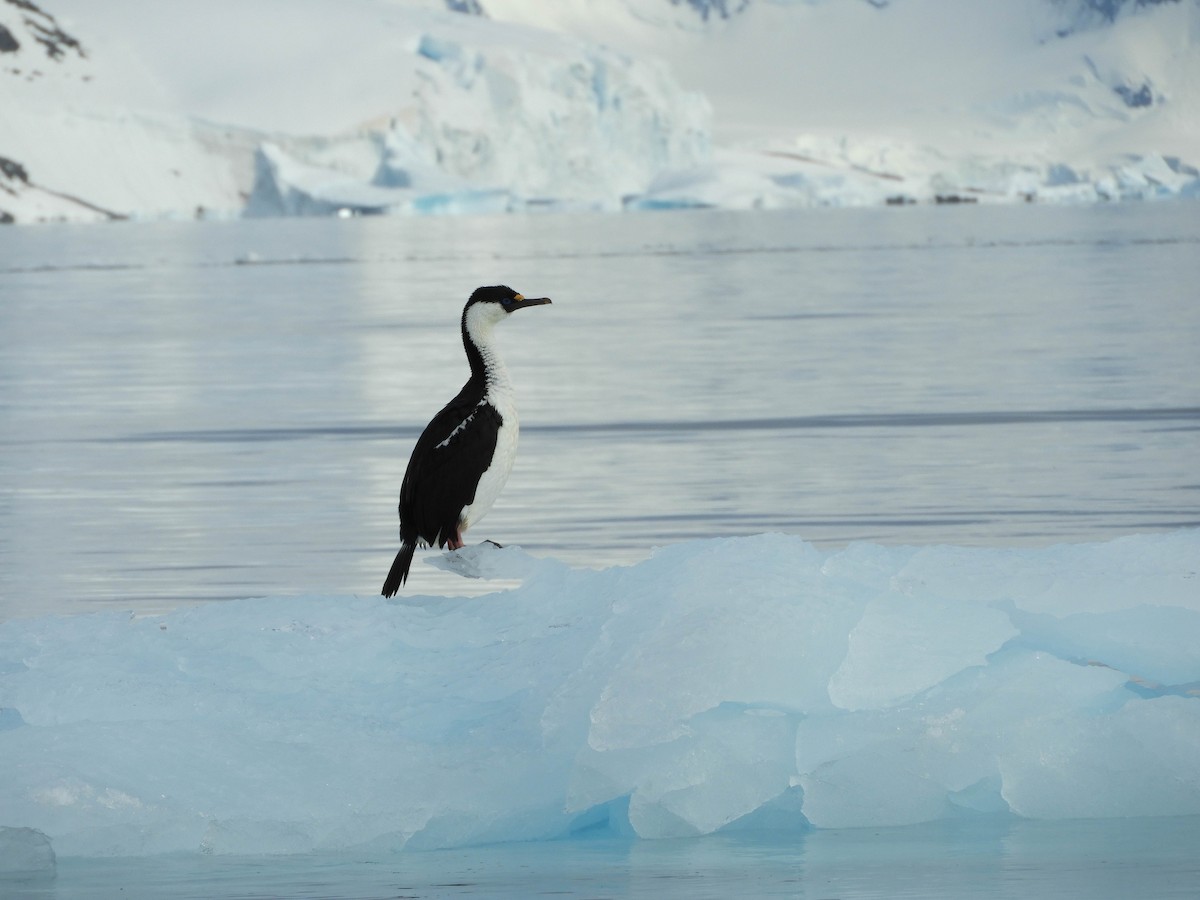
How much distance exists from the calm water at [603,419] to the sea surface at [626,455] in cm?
5

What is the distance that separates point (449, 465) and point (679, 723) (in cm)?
179

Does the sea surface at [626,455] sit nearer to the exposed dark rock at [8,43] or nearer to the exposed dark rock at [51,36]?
the exposed dark rock at [51,36]

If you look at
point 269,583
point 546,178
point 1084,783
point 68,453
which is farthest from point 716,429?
point 546,178

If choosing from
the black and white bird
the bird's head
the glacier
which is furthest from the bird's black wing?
the glacier

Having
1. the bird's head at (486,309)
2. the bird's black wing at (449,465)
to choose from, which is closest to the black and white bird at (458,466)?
the bird's black wing at (449,465)

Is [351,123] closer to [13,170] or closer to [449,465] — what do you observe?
[13,170]

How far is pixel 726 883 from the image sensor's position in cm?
434

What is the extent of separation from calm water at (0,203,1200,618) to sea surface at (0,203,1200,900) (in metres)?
0.05

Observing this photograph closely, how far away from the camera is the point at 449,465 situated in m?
6.28

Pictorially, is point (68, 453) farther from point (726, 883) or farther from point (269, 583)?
point (726, 883)

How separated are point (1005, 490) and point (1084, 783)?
581 cm

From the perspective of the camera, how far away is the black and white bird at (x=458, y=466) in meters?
6.28

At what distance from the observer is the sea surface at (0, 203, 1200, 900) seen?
4.52 metres

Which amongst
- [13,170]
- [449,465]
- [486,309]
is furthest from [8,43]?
[449,465]
